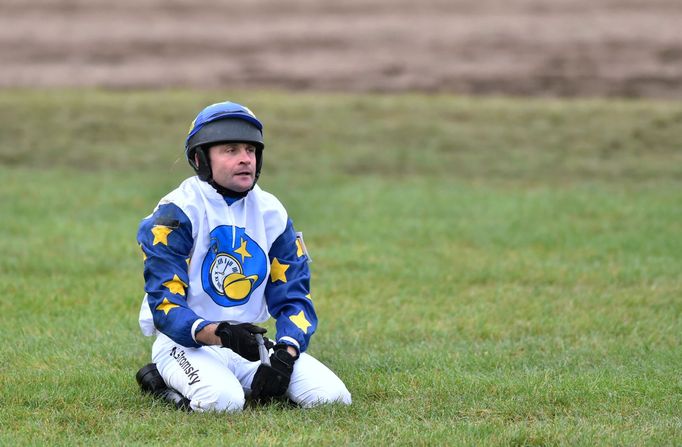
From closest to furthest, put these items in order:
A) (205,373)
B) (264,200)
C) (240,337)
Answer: (240,337)
(205,373)
(264,200)

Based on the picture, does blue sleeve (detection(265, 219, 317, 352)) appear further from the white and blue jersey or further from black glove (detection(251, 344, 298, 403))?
black glove (detection(251, 344, 298, 403))

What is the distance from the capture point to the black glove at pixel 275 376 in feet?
17.3

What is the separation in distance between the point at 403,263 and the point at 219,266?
12.8 ft

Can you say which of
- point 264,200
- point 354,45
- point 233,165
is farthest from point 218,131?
point 354,45

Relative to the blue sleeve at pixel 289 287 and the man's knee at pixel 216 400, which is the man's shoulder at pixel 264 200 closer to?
the blue sleeve at pixel 289 287

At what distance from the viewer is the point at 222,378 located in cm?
Answer: 535

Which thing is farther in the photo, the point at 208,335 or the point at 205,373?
the point at 205,373

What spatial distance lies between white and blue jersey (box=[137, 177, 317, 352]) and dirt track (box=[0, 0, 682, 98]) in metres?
13.2

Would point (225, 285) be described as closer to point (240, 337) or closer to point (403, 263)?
point (240, 337)

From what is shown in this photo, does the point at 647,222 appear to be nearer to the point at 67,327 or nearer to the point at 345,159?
the point at 345,159

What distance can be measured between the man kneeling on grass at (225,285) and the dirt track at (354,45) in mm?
13229

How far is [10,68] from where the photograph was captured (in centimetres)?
2002

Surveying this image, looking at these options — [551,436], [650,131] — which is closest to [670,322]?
[551,436]

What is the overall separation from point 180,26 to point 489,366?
17.0 meters
